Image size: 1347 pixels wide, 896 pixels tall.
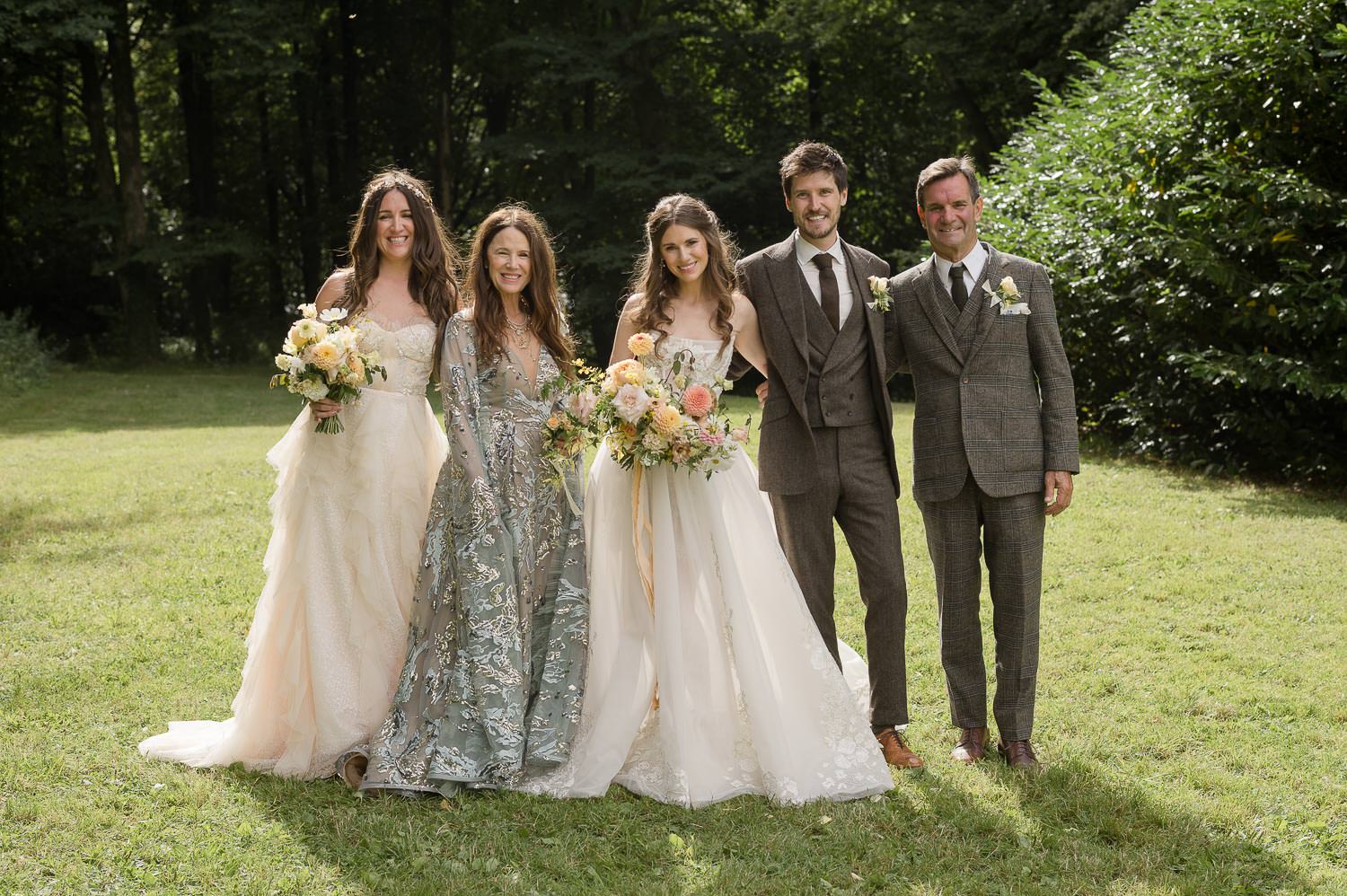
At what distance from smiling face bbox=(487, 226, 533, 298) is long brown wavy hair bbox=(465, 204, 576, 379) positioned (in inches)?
0.9

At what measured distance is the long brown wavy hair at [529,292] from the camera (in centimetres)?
506

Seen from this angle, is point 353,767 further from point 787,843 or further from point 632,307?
point 632,307

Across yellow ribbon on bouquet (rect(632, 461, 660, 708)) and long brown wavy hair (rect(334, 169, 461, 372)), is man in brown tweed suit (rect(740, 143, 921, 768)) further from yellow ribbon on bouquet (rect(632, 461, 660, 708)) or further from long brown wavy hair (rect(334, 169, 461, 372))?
long brown wavy hair (rect(334, 169, 461, 372))

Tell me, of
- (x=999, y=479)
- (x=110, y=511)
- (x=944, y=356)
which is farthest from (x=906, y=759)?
(x=110, y=511)

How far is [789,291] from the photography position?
5.05 m

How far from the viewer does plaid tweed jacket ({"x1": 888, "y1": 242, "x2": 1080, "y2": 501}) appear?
484cm

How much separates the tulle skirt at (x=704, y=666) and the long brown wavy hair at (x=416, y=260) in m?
1.05

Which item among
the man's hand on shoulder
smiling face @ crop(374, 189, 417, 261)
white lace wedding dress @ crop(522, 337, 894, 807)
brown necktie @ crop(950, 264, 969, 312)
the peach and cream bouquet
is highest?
smiling face @ crop(374, 189, 417, 261)

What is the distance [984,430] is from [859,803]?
1.59 metres

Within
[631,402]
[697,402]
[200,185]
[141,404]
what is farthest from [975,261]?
[200,185]

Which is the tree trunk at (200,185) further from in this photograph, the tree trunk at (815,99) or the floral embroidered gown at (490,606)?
the floral embroidered gown at (490,606)

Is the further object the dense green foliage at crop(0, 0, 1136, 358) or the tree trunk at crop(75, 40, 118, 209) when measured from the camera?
the tree trunk at crop(75, 40, 118, 209)

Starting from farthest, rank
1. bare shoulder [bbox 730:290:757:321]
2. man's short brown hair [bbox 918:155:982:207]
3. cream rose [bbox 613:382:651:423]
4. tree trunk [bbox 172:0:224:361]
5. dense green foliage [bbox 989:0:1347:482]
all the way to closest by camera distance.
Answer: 1. tree trunk [bbox 172:0:224:361]
2. dense green foliage [bbox 989:0:1347:482]
3. bare shoulder [bbox 730:290:757:321]
4. man's short brown hair [bbox 918:155:982:207]
5. cream rose [bbox 613:382:651:423]

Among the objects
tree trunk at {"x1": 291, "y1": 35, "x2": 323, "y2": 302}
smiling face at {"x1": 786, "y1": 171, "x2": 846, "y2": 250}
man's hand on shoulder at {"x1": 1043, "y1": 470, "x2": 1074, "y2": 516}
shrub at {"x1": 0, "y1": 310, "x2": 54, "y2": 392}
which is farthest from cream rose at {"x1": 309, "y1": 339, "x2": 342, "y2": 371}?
tree trunk at {"x1": 291, "y1": 35, "x2": 323, "y2": 302}
